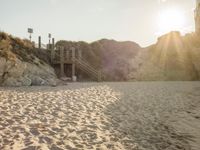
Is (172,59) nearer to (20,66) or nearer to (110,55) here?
(110,55)

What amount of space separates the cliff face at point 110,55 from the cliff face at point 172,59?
1.49 meters

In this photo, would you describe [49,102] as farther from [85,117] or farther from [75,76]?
[75,76]

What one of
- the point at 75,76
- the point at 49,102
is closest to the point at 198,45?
the point at 75,76

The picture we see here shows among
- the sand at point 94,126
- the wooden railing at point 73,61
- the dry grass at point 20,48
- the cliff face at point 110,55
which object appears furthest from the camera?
the cliff face at point 110,55

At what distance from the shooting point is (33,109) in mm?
9547

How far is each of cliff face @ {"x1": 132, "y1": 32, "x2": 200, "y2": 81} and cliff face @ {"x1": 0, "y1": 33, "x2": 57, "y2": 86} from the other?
14140 mm

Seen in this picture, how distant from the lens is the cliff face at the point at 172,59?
33625 millimetres

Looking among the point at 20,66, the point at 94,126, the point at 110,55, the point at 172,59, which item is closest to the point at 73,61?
the point at 20,66

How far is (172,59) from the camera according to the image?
116ft

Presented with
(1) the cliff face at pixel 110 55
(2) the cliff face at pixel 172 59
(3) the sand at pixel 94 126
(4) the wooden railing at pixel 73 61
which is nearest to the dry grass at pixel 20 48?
(4) the wooden railing at pixel 73 61

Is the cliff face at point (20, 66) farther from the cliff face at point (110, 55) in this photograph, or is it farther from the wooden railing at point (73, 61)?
the cliff face at point (110, 55)

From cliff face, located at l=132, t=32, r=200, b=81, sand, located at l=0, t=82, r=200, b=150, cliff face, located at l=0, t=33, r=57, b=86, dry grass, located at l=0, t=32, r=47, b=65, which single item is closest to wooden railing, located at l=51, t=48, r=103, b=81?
dry grass, located at l=0, t=32, r=47, b=65

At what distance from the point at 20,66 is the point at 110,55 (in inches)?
724

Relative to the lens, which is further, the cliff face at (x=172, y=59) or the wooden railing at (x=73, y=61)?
the cliff face at (x=172, y=59)
